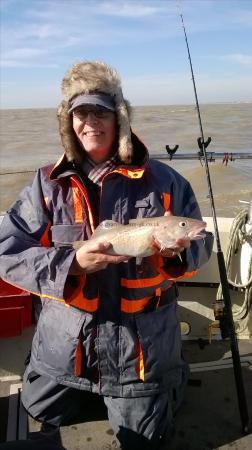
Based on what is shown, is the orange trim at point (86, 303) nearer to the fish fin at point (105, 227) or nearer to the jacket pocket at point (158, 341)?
the jacket pocket at point (158, 341)

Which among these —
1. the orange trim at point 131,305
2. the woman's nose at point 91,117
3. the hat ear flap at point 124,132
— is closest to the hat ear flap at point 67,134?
the woman's nose at point 91,117

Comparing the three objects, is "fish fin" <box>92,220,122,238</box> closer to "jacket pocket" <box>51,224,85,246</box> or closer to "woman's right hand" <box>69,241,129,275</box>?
"woman's right hand" <box>69,241,129,275</box>

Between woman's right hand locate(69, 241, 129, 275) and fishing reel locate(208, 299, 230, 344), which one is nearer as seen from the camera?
woman's right hand locate(69, 241, 129, 275)

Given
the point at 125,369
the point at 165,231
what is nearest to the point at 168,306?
the point at 125,369

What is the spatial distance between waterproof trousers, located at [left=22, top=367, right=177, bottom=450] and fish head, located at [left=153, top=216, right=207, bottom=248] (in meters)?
1.17

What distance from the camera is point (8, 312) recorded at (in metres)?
3.77

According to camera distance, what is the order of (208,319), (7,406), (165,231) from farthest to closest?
(208,319), (7,406), (165,231)

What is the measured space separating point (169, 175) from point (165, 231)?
0.64 metres

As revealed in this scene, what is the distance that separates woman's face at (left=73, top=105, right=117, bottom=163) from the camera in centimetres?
303

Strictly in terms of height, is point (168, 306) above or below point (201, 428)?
above

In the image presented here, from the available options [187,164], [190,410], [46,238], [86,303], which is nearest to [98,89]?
[46,238]

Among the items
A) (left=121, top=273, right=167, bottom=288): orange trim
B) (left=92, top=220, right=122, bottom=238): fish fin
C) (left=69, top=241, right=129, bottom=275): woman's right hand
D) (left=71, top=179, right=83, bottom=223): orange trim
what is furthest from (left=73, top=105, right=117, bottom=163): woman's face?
(left=121, top=273, right=167, bottom=288): orange trim

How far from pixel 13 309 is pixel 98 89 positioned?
1.88 m

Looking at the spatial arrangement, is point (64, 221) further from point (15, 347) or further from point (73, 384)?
point (15, 347)
